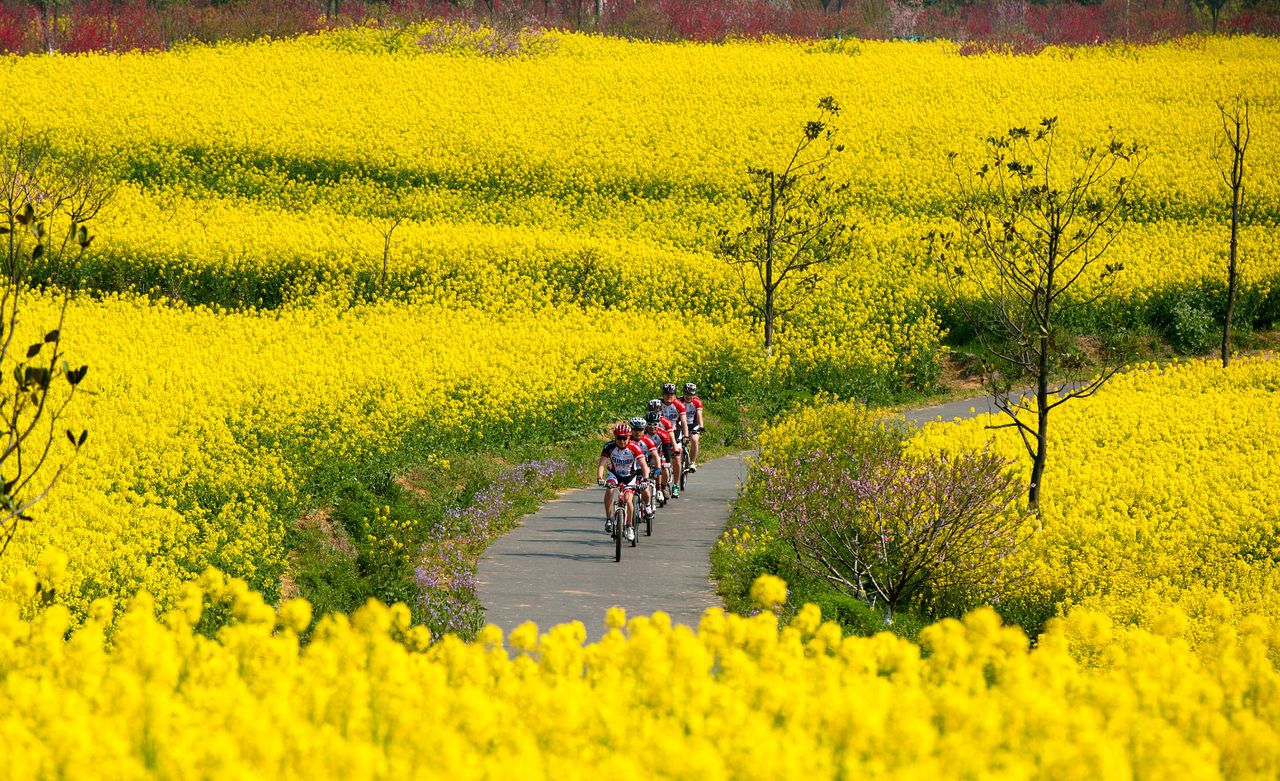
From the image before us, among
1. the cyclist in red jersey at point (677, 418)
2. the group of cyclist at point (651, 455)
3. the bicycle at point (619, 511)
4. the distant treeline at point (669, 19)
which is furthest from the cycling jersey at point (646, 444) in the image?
the distant treeline at point (669, 19)

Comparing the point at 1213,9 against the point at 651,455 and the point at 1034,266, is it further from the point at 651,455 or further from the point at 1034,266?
the point at 651,455

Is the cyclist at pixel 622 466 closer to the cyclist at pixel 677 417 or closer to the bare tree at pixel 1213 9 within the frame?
the cyclist at pixel 677 417

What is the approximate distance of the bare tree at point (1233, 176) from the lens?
1177 inches

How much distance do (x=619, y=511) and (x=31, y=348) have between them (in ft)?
32.3

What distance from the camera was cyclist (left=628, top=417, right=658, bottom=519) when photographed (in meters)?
18.9

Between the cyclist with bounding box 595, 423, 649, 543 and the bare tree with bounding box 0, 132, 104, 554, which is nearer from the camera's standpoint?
the bare tree with bounding box 0, 132, 104, 554

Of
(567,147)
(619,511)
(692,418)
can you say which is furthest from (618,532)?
(567,147)

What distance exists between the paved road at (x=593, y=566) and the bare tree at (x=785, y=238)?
35.8ft

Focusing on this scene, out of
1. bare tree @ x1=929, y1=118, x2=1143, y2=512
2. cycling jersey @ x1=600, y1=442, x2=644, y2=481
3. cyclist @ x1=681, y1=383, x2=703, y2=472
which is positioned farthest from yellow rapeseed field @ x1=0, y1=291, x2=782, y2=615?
bare tree @ x1=929, y1=118, x2=1143, y2=512

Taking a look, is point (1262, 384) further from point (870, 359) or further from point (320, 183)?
point (320, 183)

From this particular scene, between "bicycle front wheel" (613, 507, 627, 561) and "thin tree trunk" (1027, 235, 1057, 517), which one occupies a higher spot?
"thin tree trunk" (1027, 235, 1057, 517)

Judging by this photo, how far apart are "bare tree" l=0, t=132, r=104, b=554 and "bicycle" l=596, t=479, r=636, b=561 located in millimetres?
6270

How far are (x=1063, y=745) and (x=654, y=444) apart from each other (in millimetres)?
14561

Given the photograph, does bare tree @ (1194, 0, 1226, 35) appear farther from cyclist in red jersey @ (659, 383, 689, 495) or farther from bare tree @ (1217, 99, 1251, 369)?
cyclist in red jersey @ (659, 383, 689, 495)
